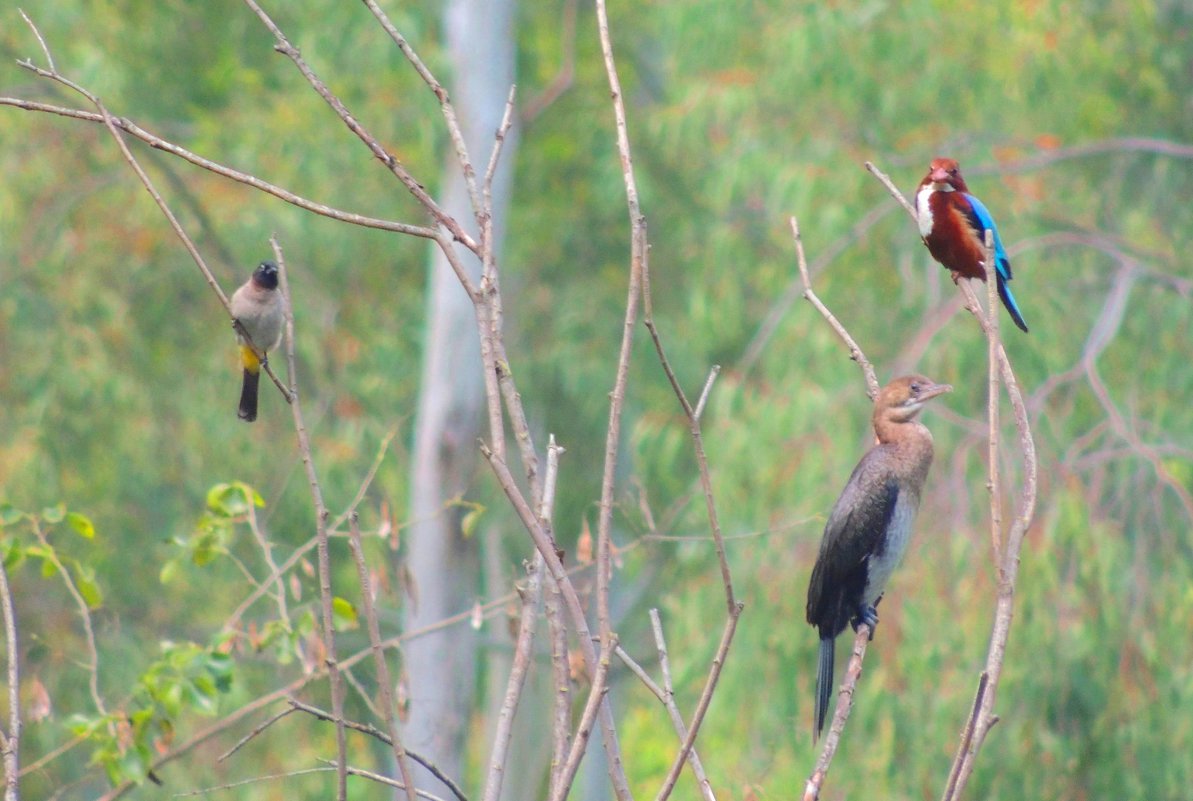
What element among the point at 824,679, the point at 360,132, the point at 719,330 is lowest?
the point at 824,679

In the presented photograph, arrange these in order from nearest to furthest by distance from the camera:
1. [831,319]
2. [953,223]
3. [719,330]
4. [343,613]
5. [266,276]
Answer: [831,319] < [953,223] < [343,613] < [266,276] < [719,330]

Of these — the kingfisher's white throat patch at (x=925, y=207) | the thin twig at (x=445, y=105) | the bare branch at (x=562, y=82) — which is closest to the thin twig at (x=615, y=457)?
the thin twig at (x=445, y=105)

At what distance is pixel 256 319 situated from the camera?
6418 millimetres

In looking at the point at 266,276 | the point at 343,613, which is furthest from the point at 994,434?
the point at 266,276

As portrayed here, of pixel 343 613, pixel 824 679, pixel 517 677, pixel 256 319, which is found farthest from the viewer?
pixel 256 319

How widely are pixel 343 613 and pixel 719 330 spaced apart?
8.06 m

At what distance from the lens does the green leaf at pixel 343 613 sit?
4.89 metres

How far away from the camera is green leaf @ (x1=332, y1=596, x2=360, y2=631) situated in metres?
4.89

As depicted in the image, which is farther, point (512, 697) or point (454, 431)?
point (454, 431)

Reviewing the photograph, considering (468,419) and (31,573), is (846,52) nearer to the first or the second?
(468,419)

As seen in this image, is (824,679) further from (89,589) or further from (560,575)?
(89,589)

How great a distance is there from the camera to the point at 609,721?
8.34ft

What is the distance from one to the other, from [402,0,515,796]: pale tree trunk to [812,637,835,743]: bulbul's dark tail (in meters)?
7.23

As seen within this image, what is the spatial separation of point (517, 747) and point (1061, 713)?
8.91m
